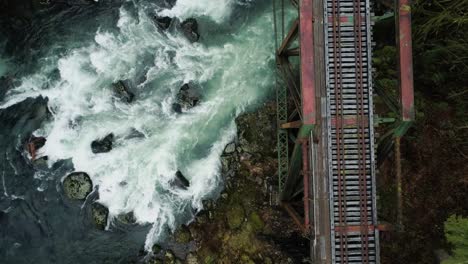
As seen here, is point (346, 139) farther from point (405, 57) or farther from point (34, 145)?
point (34, 145)

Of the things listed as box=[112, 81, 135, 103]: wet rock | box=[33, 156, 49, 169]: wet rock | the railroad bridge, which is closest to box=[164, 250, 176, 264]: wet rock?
box=[33, 156, 49, 169]: wet rock

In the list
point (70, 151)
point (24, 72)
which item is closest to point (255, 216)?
point (70, 151)

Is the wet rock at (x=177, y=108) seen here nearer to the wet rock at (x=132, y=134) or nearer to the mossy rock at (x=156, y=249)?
the wet rock at (x=132, y=134)

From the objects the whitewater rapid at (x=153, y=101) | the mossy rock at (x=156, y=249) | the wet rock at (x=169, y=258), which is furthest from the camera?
the whitewater rapid at (x=153, y=101)

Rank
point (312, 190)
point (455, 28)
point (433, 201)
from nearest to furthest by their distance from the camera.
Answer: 1. point (312, 190)
2. point (455, 28)
3. point (433, 201)

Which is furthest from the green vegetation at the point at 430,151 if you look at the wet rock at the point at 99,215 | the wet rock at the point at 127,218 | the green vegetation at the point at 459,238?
the wet rock at the point at 99,215

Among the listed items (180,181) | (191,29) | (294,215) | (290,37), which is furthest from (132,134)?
(290,37)

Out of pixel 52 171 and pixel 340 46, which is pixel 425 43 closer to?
pixel 340 46
